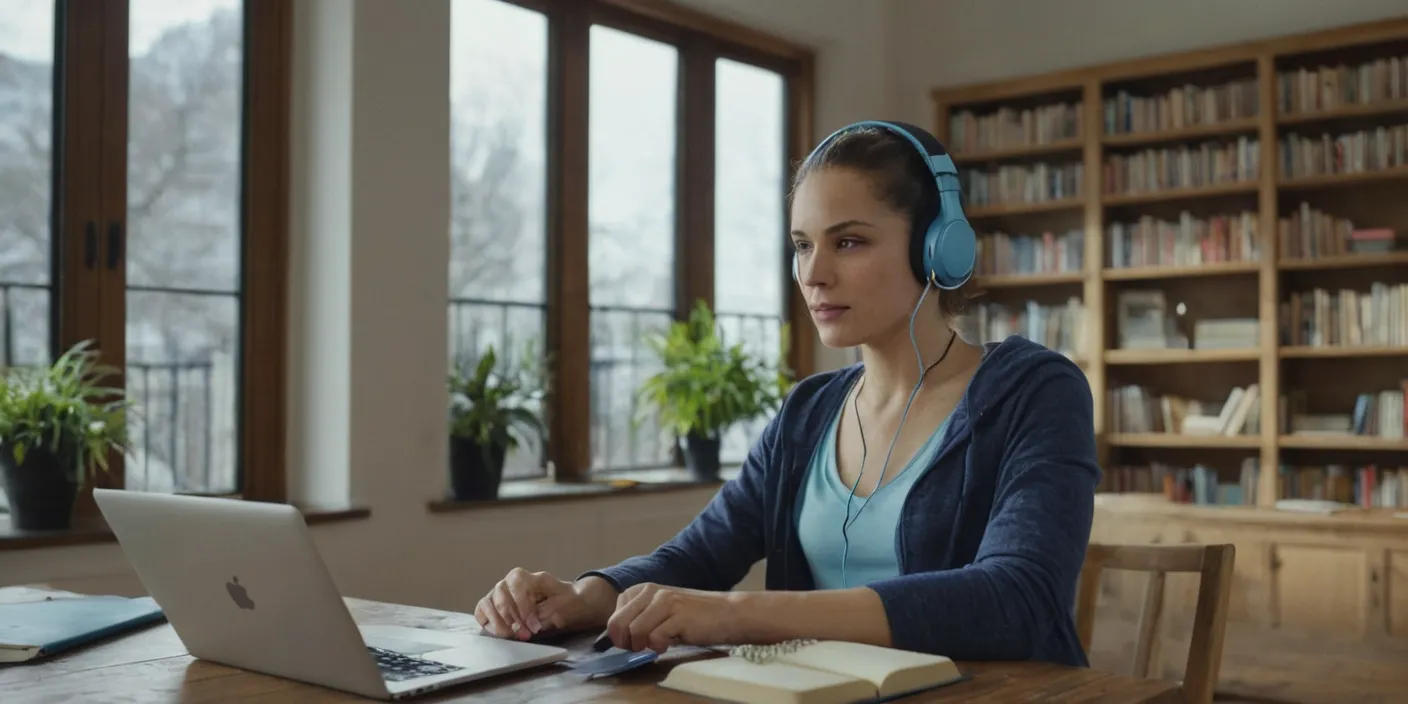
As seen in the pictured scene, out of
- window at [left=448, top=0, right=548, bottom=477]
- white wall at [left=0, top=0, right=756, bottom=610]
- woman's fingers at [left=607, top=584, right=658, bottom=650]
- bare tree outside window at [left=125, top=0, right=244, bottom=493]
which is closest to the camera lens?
woman's fingers at [left=607, top=584, right=658, bottom=650]

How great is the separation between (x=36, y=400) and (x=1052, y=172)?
3772 mm

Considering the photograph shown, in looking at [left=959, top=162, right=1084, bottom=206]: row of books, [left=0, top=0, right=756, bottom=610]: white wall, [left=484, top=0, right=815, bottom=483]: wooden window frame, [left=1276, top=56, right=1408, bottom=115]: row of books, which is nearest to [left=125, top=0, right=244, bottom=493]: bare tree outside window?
[left=0, top=0, right=756, bottom=610]: white wall

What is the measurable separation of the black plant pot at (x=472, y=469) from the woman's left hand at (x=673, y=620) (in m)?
2.54

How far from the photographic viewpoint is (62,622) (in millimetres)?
1478

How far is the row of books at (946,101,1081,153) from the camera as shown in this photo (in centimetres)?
508

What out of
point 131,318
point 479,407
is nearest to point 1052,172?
point 479,407

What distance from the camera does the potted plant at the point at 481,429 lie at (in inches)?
149

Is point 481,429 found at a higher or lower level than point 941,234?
lower

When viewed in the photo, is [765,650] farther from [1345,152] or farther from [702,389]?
[1345,152]

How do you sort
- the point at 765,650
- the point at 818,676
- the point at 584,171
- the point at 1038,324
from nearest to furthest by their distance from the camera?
the point at 818,676 → the point at 765,650 → the point at 584,171 → the point at 1038,324

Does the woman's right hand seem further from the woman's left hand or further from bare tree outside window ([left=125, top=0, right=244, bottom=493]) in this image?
bare tree outside window ([left=125, top=0, right=244, bottom=493])

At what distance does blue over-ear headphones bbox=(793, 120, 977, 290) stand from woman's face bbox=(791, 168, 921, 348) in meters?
0.02

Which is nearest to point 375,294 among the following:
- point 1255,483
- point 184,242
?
point 184,242

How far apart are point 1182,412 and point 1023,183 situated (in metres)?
1.10
